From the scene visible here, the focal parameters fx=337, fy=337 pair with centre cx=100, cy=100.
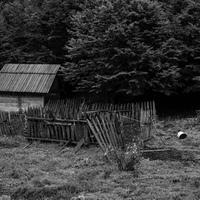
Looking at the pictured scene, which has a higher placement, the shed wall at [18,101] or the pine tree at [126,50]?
the pine tree at [126,50]

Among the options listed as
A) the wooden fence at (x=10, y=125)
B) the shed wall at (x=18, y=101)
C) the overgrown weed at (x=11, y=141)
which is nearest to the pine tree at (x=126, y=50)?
the shed wall at (x=18, y=101)

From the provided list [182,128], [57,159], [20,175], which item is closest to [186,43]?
[182,128]

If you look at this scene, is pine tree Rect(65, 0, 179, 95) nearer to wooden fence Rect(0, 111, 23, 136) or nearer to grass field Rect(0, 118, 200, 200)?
wooden fence Rect(0, 111, 23, 136)

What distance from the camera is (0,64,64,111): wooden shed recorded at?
64.6 ft

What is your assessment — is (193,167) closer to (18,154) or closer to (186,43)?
(18,154)

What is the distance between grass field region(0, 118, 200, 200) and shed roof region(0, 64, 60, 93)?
288 inches

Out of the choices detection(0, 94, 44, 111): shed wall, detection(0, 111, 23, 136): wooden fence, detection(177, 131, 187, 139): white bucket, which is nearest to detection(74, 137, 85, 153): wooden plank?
detection(177, 131, 187, 139): white bucket

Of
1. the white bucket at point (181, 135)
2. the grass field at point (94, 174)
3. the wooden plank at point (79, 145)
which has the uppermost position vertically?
the grass field at point (94, 174)

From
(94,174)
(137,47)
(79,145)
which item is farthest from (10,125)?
(137,47)

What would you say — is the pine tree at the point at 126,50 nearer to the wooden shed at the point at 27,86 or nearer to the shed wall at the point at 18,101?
the wooden shed at the point at 27,86

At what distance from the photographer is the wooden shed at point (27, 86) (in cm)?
1970

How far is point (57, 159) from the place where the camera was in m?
10.7

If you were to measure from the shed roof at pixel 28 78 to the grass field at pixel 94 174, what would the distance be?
7306mm

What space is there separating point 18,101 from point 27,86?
118 centimetres
